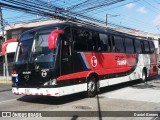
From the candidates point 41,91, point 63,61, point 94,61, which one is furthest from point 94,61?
point 41,91

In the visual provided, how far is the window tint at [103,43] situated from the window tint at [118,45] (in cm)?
106

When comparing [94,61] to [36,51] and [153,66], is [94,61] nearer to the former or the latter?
[36,51]

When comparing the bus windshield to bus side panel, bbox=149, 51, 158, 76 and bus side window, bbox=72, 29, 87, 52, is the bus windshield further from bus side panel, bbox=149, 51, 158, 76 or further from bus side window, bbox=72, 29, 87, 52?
bus side panel, bbox=149, 51, 158, 76

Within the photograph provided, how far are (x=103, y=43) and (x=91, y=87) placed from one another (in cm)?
255

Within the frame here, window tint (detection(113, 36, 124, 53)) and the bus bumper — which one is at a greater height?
window tint (detection(113, 36, 124, 53))

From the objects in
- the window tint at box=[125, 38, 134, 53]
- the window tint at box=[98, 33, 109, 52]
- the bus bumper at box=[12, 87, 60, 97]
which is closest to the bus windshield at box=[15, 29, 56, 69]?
the bus bumper at box=[12, 87, 60, 97]

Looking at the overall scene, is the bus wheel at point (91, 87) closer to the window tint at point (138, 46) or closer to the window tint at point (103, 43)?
the window tint at point (103, 43)

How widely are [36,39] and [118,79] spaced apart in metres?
5.91

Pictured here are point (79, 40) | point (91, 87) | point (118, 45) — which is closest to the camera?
point (79, 40)

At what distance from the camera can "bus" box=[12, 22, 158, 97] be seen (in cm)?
1048

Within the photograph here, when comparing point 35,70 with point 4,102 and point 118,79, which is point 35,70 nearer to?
point 4,102

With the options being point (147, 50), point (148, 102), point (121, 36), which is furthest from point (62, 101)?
point (147, 50)

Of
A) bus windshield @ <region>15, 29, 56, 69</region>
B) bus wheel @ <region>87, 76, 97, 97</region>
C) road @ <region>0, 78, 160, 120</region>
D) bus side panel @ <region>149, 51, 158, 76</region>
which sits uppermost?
bus windshield @ <region>15, 29, 56, 69</region>

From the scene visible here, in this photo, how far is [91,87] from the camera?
12.8 meters
